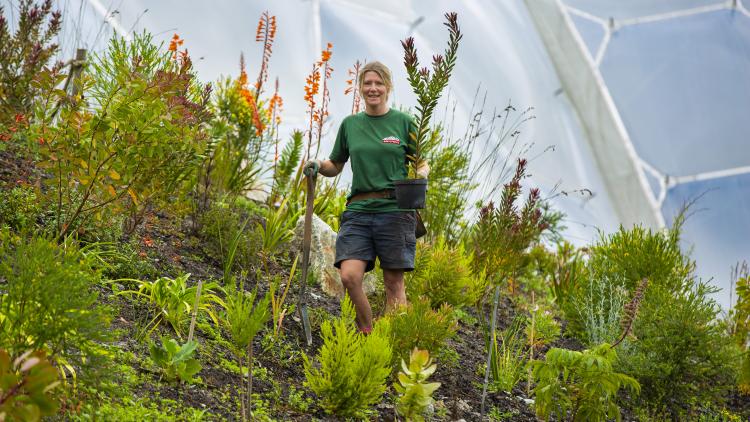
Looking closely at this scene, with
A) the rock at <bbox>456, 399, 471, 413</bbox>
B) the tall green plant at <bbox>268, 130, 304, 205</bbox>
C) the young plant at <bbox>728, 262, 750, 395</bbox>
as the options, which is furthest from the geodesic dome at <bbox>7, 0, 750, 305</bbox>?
the rock at <bbox>456, 399, 471, 413</bbox>

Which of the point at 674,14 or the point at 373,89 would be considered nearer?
the point at 373,89

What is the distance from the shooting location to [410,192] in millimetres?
3410

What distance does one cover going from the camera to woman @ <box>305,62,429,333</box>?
11.9ft

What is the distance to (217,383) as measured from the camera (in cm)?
283

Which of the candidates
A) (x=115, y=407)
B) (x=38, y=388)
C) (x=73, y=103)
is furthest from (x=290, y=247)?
(x=38, y=388)

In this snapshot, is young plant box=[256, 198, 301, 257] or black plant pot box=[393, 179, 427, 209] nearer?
black plant pot box=[393, 179, 427, 209]

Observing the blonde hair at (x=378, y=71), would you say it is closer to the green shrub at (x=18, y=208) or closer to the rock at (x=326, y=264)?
the rock at (x=326, y=264)

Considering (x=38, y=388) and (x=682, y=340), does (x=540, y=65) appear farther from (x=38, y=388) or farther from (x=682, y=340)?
(x=38, y=388)

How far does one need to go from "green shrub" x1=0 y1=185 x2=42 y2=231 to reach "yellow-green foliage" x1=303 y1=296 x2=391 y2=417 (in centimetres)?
162

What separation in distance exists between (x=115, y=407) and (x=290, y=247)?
299 cm

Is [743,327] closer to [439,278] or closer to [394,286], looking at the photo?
[439,278]

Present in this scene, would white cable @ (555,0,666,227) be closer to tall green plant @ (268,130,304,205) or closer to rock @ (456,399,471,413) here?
tall green plant @ (268,130,304,205)

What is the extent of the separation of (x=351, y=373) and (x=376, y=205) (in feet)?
3.78

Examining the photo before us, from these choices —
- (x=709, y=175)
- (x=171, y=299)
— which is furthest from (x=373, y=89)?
(x=709, y=175)
